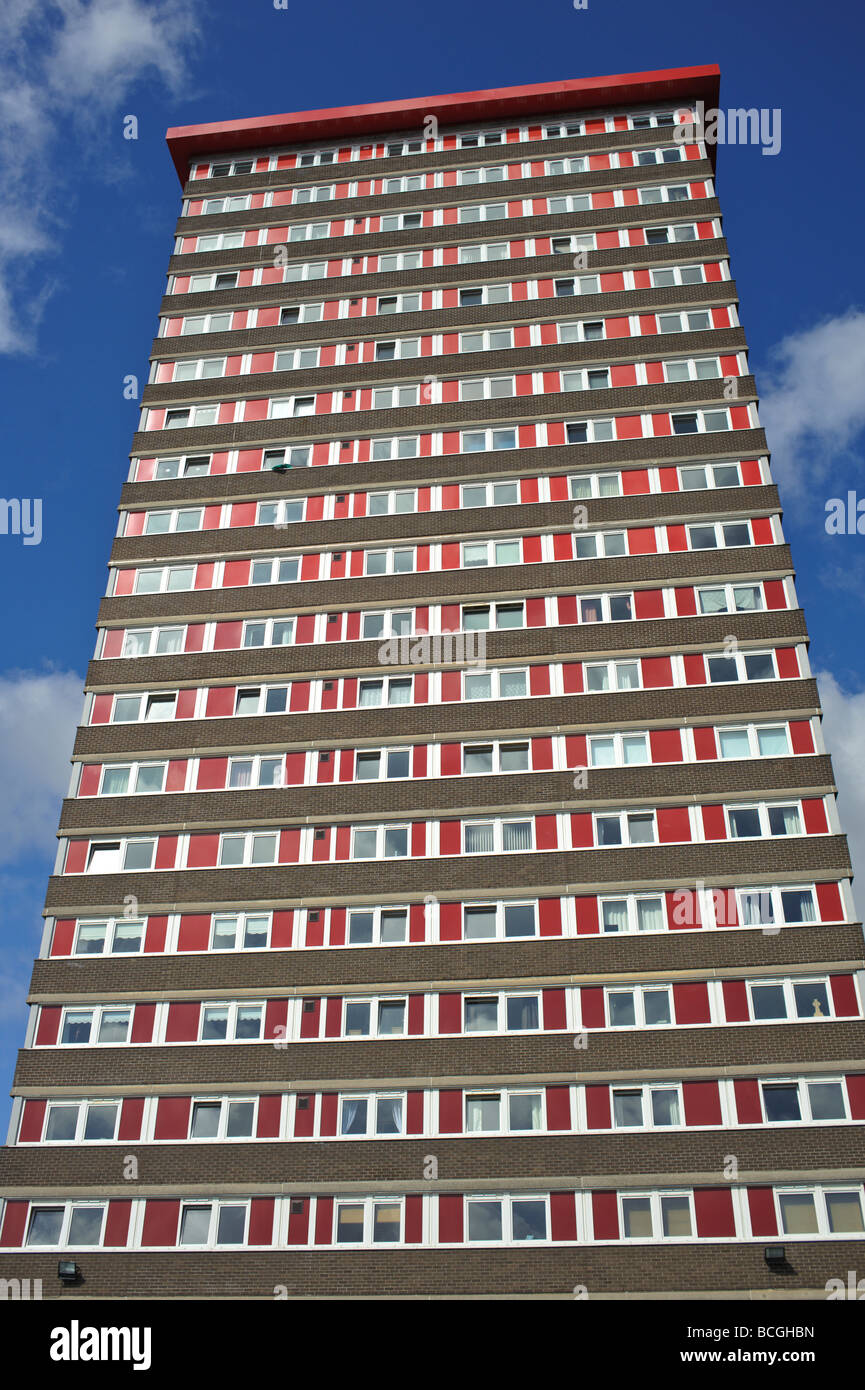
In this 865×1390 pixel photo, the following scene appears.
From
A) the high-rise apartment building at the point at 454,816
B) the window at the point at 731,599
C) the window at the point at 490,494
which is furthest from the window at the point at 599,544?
the window at the point at 731,599

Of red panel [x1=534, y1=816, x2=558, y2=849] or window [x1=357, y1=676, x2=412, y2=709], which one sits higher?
window [x1=357, y1=676, x2=412, y2=709]

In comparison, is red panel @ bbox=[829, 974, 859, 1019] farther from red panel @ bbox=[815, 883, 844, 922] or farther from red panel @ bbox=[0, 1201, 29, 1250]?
red panel @ bbox=[0, 1201, 29, 1250]

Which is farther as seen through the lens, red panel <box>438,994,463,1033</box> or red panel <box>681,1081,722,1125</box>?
red panel <box>438,994,463,1033</box>

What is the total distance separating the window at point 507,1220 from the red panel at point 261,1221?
5.21 metres

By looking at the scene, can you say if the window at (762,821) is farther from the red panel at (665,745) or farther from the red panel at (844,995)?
the red panel at (844,995)

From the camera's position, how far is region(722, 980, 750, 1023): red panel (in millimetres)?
34531

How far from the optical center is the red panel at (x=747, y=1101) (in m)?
33.1

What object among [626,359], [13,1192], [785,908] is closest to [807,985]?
[785,908]

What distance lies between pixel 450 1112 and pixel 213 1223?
22.6 ft

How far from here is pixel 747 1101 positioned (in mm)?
33344

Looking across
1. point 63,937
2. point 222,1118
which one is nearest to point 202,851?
point 63,937

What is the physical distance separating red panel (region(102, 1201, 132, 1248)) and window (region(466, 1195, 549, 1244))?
9.17 meters

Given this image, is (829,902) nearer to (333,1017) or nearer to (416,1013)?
(416,1013)

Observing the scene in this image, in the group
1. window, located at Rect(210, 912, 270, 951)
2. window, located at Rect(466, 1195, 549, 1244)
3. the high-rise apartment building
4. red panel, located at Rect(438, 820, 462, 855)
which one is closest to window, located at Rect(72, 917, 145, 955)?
the high-rise apartment building
